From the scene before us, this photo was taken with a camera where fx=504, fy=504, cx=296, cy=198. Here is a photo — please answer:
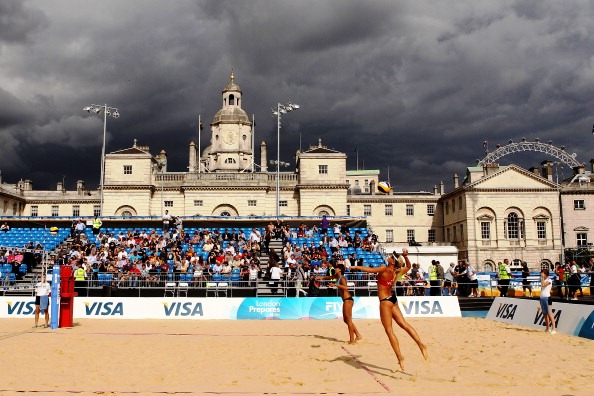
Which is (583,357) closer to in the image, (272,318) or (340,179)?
(272,318)


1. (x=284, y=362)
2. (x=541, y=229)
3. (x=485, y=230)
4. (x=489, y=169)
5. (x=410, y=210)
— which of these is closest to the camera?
(x=284, y=362)

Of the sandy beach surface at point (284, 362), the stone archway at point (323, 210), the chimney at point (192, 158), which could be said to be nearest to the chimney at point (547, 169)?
the stone archway at point (323, 210)

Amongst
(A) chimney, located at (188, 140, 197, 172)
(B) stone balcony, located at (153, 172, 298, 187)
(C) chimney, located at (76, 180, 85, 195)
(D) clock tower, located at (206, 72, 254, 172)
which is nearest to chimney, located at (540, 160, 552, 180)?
(B) stone balcony, located at (153, 172, 298, 187)

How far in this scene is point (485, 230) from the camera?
56.8 m

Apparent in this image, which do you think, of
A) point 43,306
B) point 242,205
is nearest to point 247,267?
point 43,306

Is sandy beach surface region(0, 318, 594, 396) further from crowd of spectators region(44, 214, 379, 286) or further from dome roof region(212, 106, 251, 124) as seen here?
dome roof region(212, 106, 251, 124)

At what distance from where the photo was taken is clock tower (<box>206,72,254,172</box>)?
238 ft

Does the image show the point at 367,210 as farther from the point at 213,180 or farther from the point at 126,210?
the point at 126,210

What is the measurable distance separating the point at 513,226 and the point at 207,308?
150 feet

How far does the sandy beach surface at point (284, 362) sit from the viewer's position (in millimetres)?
8328

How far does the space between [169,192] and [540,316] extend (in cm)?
4122

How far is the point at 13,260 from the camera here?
27047 mm

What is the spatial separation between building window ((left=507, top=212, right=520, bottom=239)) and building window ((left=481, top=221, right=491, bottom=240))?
225 cm

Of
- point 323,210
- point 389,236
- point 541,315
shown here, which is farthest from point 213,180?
point 541,315
